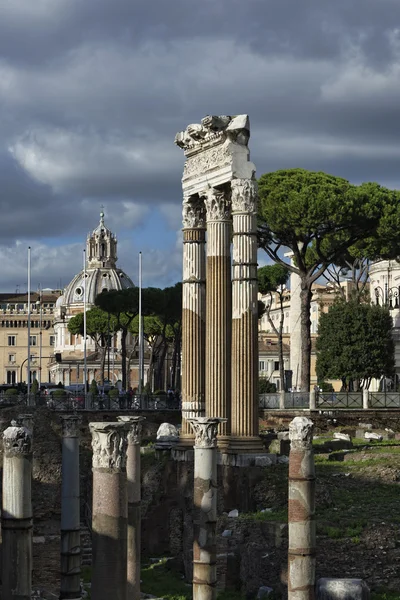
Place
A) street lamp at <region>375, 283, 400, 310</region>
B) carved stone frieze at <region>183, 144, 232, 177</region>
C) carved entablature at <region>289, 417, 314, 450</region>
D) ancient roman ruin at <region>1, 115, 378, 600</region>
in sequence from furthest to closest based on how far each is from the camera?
1. street lamp at <region>375, 283, 400, 310</region>
2. carved stone frieze at <region>183, 144, 232, 177</region>
3. ancient roman ruin at <region>1, 115, 378, 600</region>
4. carved entablature at <region>289, 417, 314, 450</region>

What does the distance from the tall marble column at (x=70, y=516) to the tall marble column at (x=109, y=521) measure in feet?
14.2

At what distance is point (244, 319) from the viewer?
25.4 meters

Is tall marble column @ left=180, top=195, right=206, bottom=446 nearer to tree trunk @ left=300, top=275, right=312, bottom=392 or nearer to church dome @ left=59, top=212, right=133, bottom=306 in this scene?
tree trunk @ left=300, top=275, right=312, bottom=392

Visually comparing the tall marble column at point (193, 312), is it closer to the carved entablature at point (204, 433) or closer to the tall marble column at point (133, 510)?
the tall marble column at point (133, 510)

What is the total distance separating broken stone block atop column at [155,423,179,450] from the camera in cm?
2798

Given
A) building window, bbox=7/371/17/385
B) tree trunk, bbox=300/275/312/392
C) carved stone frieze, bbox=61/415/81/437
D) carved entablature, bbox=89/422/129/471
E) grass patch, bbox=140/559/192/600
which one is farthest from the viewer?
building window, bbox=7/371/17/385

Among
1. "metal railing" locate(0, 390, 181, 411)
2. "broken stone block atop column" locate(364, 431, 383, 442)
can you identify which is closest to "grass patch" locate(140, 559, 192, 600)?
"broken stone block atop column" locate(364, 431, 383, 442)

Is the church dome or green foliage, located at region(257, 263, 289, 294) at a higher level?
the church dome

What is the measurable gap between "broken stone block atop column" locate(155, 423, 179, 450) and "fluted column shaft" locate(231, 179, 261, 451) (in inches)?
122

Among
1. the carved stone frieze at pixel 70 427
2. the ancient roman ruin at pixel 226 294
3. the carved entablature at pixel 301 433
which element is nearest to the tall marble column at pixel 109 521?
the carved entablature at pixel 301 433

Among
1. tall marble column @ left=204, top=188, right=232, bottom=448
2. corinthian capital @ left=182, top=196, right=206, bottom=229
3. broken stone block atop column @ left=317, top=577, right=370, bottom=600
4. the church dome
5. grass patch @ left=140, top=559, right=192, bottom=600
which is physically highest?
the church dome

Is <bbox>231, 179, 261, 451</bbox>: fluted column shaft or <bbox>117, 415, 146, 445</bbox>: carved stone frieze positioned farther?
<bbox>231, 179, 261, 451</bbox>: fluted column shaft

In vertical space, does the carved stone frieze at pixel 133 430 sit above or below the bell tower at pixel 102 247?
below

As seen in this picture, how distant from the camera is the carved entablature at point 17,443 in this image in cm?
1466
